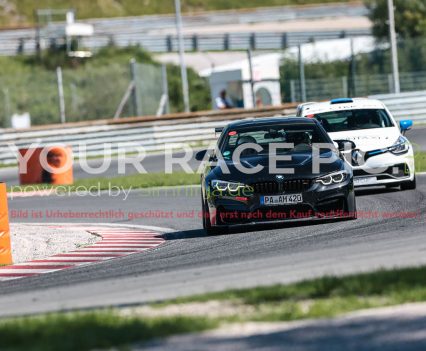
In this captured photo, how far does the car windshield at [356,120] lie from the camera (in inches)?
728

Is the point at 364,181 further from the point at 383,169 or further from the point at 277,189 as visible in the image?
the point at 277,189

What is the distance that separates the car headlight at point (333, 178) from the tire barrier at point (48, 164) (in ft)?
45.3

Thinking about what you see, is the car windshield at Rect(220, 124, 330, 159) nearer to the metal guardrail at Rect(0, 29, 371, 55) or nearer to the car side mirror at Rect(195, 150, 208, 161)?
the car side mirror at Rect(195, 150, 208, 161)

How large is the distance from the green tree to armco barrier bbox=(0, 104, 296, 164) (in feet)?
79.9

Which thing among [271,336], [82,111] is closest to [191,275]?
[271,336]

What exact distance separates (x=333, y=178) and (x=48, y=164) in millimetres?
14352

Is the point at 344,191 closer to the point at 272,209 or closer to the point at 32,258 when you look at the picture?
the point at 272,209

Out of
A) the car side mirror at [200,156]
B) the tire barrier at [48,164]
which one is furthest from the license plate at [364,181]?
the tire barrier at [48,164]

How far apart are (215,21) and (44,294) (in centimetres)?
6295

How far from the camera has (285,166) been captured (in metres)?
14.0

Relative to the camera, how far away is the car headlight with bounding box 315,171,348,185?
13805mm

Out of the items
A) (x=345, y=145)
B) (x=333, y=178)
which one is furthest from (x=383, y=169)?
(x=333, y=178)

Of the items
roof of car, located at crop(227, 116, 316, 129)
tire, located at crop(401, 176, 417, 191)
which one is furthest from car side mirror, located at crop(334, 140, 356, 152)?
tire, located at crop(401, 176, 417, 191)

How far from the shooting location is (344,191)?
45.6ft
